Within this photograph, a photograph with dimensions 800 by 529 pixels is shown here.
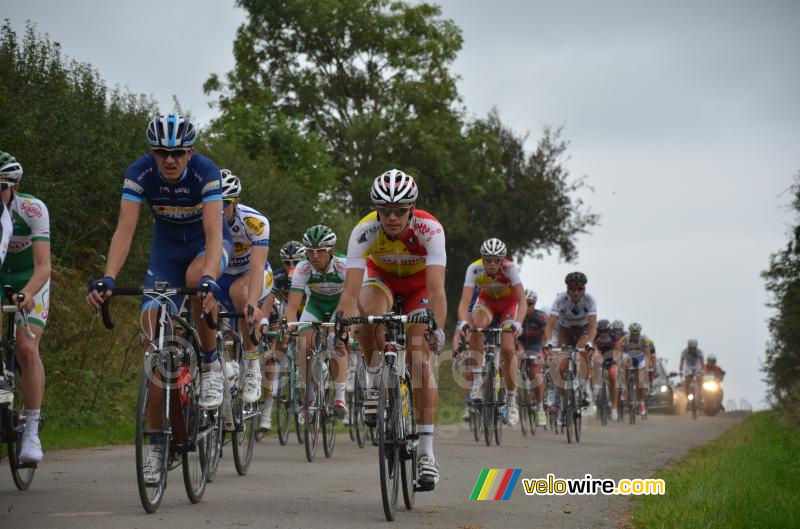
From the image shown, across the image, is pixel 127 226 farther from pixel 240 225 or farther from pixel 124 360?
pixel 124 360

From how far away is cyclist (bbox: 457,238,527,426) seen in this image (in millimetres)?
15758

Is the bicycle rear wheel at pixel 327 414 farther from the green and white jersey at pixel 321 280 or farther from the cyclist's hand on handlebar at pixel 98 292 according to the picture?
the cyclist's hand on handlebar at pixel 98 292

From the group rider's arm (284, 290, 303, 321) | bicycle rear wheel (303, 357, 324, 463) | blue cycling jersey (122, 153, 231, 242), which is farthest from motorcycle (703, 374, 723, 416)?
blue cycling jersey (122, 153, 231, 242)

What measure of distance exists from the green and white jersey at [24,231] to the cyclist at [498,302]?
7.22 meters

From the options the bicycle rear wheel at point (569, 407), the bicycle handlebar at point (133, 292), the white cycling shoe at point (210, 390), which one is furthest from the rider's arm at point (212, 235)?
the bicycle rear wheel at point (569, 407)

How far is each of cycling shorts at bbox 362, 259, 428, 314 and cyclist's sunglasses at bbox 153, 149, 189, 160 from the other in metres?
2.24

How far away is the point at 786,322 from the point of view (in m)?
27.2

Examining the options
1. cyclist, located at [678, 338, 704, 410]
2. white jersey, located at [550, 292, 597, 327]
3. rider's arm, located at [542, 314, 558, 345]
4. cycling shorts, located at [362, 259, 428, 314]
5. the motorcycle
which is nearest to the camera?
cycling shorts, located at [362, 259, 428, 314]

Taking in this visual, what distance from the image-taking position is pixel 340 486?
9.92 m

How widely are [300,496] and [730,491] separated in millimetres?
3669

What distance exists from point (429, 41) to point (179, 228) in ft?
132

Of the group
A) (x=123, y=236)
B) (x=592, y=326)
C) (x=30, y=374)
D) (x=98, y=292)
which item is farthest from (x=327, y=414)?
(x=592, y=326)

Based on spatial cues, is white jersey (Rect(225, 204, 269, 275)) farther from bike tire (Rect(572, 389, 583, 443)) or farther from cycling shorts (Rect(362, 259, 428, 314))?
bike tire (Rect(572, 389, 583, 443))

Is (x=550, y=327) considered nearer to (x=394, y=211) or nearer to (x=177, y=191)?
(x=394, y=211)
